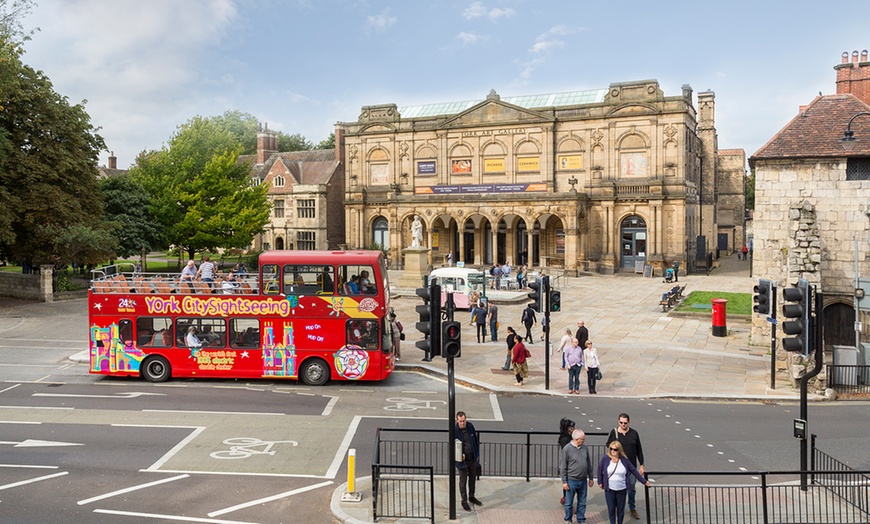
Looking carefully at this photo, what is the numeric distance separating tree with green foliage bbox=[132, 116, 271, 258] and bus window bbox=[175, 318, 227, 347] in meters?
33.4

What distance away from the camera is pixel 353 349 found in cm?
2047

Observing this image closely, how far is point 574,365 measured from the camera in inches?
782

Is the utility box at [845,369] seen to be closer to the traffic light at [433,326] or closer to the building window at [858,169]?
the building window at [858,169]

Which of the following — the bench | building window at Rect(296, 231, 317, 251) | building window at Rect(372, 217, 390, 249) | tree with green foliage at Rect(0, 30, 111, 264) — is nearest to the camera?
the bench

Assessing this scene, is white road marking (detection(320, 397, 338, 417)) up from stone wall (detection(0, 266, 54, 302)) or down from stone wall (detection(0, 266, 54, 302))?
down

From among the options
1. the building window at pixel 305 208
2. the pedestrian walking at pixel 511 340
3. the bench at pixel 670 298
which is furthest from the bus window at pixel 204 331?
the building window at pixel 305 208

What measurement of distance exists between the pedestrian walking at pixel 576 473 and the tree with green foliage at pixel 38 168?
1443 inches

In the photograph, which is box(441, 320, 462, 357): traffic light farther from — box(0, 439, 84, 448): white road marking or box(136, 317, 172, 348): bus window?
box(136, 317, 172, 348): bus window

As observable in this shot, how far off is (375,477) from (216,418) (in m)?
7.47

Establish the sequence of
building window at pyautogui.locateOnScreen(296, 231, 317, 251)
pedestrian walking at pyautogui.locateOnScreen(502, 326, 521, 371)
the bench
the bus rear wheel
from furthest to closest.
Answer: building window at pyautogui.locateOnScreen(296, 231, 317, 251) → the bench → pedestrian walking at pyautogui.locateOnScreen(502, 326, 521, 371) → the bus rear wheel

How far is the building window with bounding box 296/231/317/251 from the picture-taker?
70875 mm

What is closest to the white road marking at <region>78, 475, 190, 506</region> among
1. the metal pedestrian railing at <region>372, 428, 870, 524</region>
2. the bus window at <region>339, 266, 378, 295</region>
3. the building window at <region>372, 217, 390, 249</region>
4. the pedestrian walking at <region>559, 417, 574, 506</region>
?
the metal pedestrian railing at <region>372, 428, 870, 524</region>

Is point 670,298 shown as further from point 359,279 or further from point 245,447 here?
point 245,447

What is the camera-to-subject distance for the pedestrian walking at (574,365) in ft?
65.0
